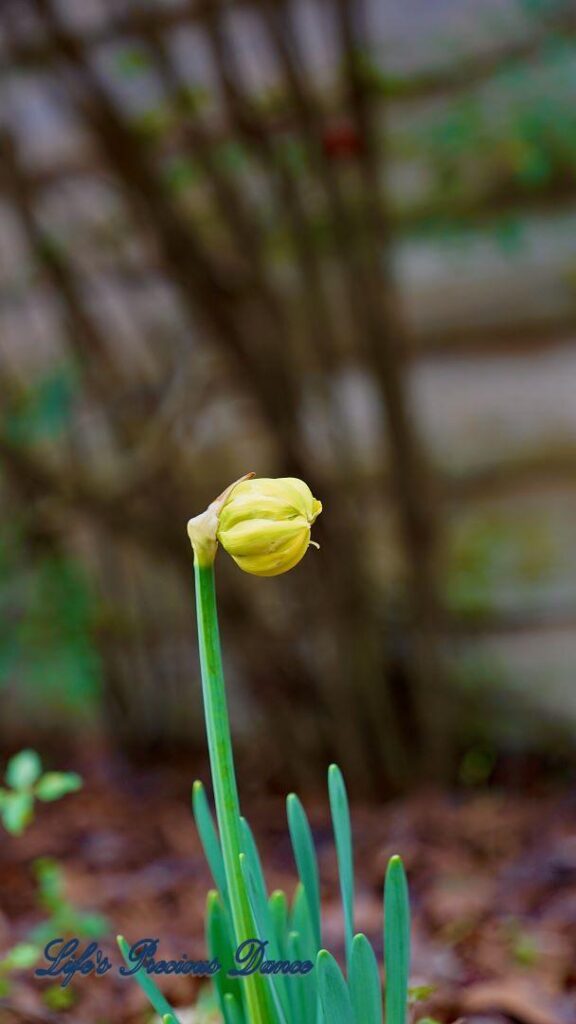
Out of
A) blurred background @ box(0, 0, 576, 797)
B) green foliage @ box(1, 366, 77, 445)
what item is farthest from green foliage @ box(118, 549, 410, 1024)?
green foliage @ box(1, 366, 77, 445)

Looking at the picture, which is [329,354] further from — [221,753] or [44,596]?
[221,753]

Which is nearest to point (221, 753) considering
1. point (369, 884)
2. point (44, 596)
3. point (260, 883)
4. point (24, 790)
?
point (260, 883)

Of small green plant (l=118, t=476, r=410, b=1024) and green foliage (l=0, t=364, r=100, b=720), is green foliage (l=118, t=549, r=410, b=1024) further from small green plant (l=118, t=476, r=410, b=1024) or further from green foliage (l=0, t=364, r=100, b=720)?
green foliage (l=0, t=364, r=100, b=720)

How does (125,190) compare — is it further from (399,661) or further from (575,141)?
(399,661)

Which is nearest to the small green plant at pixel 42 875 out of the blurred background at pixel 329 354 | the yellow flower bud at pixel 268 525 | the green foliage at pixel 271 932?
the green foliage at pixel 271 932

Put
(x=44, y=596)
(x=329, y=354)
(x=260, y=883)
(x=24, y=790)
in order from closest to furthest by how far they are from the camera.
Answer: (x=260, y=883) → (x=24, y=790) → (x=329, y=354) → (x=44, y=596)

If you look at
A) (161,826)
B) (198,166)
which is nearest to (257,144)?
(198,166)

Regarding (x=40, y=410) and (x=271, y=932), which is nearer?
(x=271, y=932)

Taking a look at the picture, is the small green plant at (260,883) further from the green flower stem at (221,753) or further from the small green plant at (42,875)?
the small green plant at (42,875)
